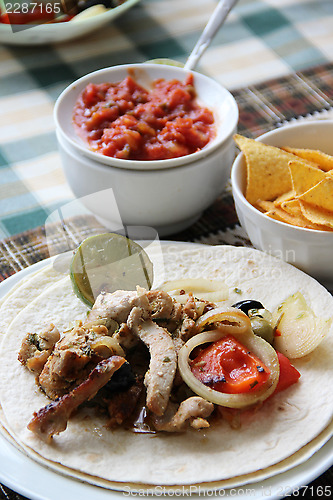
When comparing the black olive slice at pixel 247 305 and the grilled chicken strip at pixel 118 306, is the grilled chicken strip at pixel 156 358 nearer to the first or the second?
the grilled chicken strip at pixel 118 306

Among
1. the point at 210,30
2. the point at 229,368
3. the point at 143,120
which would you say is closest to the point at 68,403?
the point at 229,368

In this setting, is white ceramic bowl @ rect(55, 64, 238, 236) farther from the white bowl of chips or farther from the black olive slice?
the black olive slice

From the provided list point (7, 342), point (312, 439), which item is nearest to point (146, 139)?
point (7, 342)

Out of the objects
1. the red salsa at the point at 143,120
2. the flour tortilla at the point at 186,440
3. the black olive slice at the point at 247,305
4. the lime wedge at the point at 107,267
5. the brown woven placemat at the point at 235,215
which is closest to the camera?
the flour tortilla at the point at 186,440

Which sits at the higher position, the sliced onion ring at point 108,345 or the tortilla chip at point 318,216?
the sliced onion ring at point 108,345

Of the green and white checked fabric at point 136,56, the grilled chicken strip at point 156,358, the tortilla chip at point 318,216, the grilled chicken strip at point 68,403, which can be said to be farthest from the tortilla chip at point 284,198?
the green and white checked fabric at point 136,56

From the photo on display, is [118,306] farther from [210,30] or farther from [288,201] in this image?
[210,30]

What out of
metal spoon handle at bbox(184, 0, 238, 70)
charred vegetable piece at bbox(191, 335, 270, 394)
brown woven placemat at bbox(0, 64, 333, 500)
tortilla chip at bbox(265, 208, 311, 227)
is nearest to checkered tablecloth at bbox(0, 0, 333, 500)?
brown woven placemat at bbox(0, 64, 333, 500)
